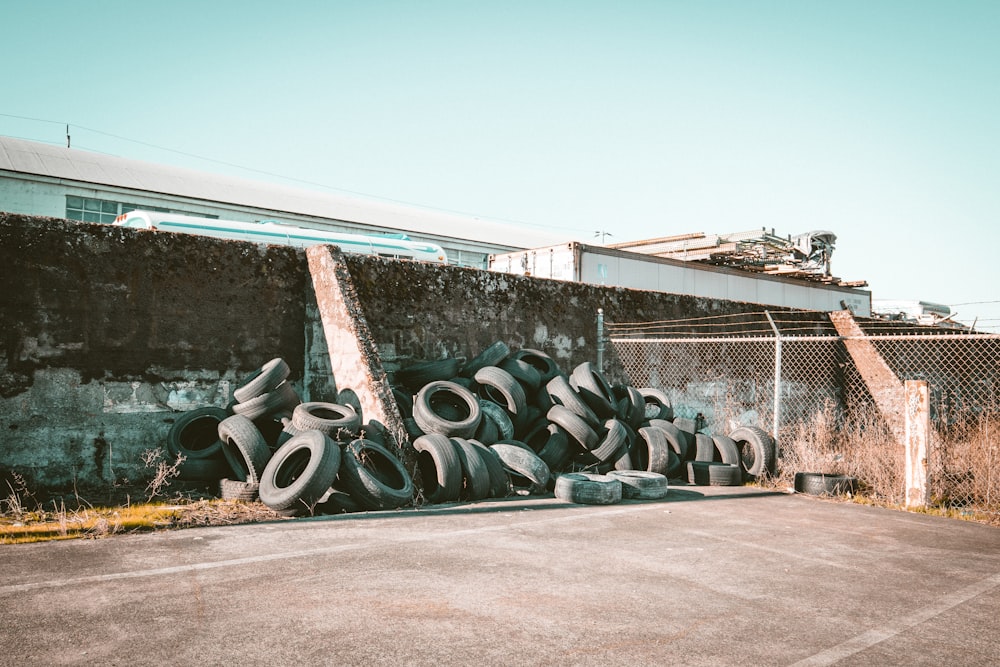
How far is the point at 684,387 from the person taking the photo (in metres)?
13.3

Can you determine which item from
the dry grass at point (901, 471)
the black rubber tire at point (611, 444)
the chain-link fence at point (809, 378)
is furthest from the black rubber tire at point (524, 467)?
the chain-link fence at point (809, 378)

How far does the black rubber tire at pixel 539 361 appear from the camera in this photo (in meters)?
10.5

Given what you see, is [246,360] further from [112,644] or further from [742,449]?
[742,449]

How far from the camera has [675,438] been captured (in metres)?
9.78

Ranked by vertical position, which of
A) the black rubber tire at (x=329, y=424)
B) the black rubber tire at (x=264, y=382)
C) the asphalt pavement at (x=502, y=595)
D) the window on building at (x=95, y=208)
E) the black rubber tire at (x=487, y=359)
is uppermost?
the window on building at (x=95, y=208)

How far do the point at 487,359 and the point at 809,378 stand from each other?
8.69 meters

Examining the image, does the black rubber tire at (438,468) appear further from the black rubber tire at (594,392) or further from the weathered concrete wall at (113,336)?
the black rubber tire at (594,392)

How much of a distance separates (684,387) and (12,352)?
35.2 feet

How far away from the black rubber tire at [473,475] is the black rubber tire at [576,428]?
1832mm

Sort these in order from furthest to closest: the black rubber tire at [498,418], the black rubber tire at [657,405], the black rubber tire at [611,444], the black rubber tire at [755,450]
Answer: the black rubber tire at [657,405]
the black rubber tire at [755,450]
the black rubber tire at [611,444]
the black rubber tire at [498,418]

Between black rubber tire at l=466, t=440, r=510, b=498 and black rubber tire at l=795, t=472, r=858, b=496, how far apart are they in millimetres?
3959

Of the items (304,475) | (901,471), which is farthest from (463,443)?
(901,471)

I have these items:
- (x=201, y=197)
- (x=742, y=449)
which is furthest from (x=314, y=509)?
(x=201, y=197)

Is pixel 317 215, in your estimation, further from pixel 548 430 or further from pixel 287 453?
pixel 287 453
